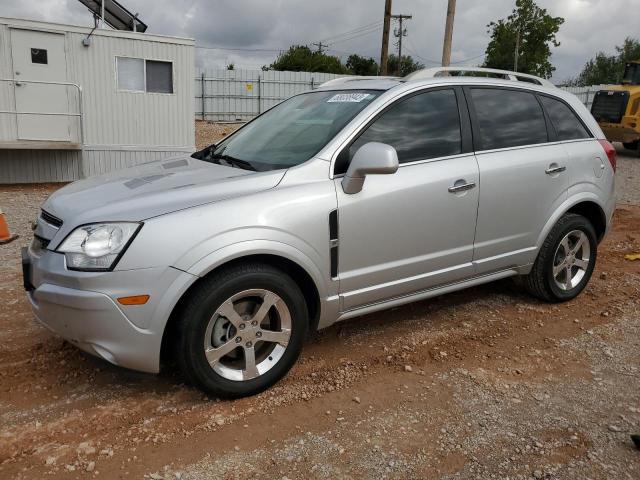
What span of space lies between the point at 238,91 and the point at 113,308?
2718cm

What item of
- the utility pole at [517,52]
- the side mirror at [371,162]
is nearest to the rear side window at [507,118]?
the side mirror at [371,162]

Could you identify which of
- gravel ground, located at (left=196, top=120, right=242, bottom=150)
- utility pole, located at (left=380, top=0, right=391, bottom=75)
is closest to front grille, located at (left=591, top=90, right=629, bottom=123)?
utility pole, located at (left=380, top=0, right=391, bottom=75)

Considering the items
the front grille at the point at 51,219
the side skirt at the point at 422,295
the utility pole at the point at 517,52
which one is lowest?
the side skirt at the point at 422,295

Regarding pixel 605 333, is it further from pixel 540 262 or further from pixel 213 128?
pixel 213 128

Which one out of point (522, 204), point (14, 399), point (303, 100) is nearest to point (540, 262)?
point (522, 204)

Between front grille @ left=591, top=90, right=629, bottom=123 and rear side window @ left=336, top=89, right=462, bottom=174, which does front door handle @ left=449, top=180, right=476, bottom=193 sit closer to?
rear side window @ left=336, top=89, right=462, bottom=174

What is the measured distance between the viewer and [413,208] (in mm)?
3535

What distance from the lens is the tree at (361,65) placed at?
65875 millimetres

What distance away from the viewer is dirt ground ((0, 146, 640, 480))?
261 centimetres

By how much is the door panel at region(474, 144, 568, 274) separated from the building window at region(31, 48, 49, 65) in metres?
9.50

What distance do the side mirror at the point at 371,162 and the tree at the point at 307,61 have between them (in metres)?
56.2

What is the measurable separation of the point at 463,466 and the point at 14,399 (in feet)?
7.97

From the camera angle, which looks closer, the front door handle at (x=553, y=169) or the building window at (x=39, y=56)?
the front door handle at (x=553, y=169)

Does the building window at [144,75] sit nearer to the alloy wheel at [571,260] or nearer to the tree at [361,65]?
the alloy wheel at [571,260]
